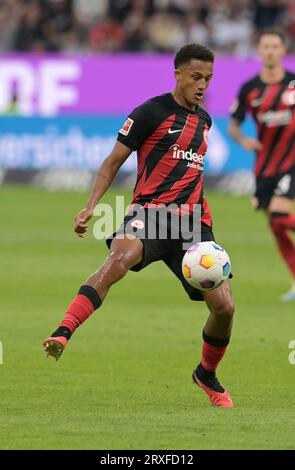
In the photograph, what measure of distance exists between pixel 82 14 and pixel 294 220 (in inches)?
665

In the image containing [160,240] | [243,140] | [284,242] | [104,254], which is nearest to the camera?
[160,240]

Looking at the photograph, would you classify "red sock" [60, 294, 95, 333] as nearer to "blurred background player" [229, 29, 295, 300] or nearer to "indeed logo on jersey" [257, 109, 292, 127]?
"blurred background player" [229, 29, 295, 300]

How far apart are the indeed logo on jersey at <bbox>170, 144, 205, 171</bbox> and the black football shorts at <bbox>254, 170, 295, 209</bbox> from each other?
468 centimetres

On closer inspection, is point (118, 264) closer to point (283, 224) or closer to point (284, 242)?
point (283, 224)

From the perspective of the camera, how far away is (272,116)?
42.8ft

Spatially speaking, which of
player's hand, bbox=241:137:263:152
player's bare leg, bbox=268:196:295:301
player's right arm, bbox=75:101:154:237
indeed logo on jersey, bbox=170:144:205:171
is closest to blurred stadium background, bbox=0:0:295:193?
player's hand, bbox=241:137:263:152

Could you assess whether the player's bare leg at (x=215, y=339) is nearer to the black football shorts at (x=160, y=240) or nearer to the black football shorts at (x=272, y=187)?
the black football shorts at (x=160, y=240)

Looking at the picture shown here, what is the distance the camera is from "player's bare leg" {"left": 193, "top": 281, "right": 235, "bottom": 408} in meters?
7.58

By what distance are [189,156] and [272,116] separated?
5316 millimetres

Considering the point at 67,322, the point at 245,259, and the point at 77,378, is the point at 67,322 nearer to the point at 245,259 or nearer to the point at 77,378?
the point at 77,378

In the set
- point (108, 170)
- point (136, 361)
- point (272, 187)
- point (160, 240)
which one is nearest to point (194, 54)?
point (108, 170)

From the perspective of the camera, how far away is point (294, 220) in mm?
12039
